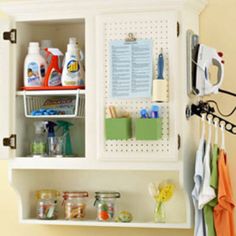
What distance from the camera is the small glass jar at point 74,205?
2.81 meters

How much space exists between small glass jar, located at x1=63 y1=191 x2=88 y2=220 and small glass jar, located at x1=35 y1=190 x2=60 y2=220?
6 centimetres

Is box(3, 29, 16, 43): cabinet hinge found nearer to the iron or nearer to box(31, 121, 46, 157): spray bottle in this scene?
box(31, 121, 46, 157): spray bottle

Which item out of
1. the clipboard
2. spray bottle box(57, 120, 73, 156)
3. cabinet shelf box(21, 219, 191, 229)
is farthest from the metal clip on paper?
cabinet shelf box(21, 219, 191, 229)

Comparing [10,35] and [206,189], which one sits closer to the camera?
[206,189]

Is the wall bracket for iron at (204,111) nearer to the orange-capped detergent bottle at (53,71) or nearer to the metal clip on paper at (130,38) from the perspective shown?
the metal clip on paper at (130,38)

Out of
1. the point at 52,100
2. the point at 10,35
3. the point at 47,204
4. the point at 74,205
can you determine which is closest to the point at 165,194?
the point at 74,205

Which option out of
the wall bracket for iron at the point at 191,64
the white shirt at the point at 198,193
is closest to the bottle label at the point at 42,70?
the wall bracket for iron at the point at 191,64

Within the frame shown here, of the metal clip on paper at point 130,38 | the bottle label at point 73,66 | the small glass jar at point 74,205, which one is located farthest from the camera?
the small glass jar at point 74,205

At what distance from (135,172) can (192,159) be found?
28 cm

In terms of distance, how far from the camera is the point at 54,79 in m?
2.74

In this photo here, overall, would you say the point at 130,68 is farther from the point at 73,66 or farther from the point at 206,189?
the point at 206,189

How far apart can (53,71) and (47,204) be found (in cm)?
59

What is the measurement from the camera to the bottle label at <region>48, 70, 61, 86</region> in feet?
8.98

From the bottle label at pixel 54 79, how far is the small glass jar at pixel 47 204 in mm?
499
